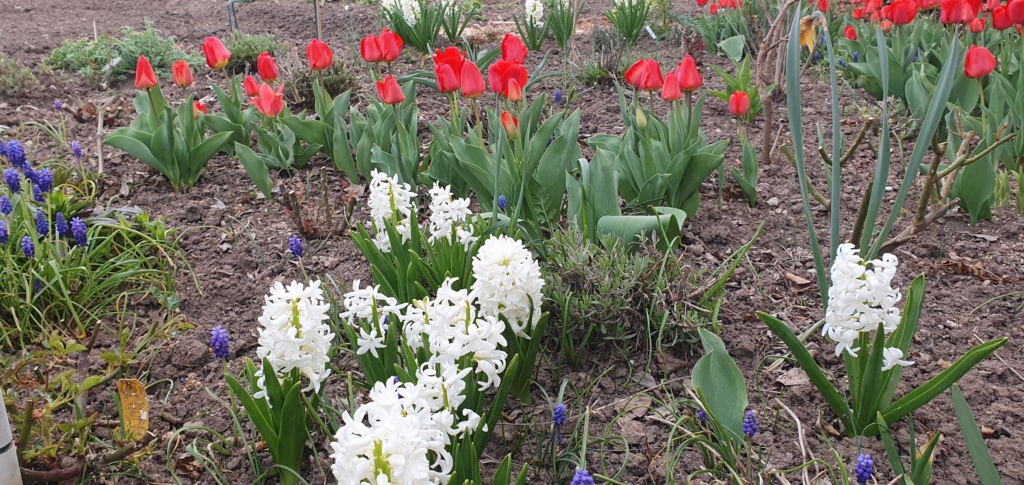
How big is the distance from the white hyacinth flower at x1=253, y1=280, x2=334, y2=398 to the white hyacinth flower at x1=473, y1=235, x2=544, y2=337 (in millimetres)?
326

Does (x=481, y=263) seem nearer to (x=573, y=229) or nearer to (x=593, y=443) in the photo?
(x=593, y=443)

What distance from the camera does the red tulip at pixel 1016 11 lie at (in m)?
3.22

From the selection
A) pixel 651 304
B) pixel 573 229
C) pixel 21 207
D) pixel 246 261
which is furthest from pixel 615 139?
pixel 21 207

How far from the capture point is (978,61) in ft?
9.62

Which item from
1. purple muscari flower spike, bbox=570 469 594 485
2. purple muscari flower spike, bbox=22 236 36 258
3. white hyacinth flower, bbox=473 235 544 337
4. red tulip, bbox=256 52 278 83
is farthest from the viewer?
red tulip, bbox=256 52 278 83

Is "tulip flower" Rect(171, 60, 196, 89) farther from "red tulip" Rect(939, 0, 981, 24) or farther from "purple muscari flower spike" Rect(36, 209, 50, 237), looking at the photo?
"red tulip" Rect(939, 0, 981, 24)

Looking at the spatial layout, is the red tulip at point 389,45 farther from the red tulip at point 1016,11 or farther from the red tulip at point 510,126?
the red tulip at point 1016,11

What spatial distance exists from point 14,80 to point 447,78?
3023mm

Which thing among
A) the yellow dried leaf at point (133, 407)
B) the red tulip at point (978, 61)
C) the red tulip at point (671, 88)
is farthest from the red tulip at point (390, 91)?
the red tulip at point (978, 61)

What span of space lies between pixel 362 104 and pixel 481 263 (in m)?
2.58

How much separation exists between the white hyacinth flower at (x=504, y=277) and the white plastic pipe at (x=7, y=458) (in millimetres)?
918

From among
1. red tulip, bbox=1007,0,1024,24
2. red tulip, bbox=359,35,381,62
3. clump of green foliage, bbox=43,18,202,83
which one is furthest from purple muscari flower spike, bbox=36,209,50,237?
red tulip, bbox=1007,0,1024,24

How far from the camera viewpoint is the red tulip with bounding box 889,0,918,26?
3588mm

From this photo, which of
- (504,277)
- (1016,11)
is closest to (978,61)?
(1016,11)
